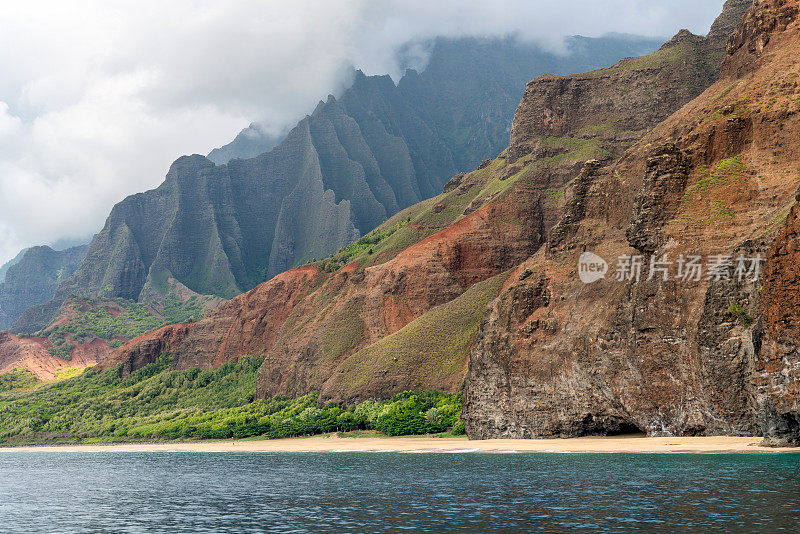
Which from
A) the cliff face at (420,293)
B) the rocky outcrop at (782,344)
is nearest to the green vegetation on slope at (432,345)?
the cliff face at (420,293)

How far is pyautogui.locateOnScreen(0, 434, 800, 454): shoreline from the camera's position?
55000 millimetres

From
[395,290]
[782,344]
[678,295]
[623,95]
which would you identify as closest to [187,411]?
[395,290]

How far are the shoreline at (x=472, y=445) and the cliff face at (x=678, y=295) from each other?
178cm

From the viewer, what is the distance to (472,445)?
265ft

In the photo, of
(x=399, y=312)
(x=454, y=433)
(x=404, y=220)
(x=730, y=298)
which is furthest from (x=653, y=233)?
(x=404, y=220)

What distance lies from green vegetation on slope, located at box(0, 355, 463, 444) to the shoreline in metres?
2.88

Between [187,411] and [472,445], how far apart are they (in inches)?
3657

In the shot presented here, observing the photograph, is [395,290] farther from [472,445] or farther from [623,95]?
[623,95]

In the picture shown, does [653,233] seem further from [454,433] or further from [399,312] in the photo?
[399,312]

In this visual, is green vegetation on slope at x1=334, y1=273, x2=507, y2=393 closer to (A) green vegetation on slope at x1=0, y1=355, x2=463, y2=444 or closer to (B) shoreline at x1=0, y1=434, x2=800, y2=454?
(A) green vegetation on slope at x1=0, y1=355, x2=463, y2=444

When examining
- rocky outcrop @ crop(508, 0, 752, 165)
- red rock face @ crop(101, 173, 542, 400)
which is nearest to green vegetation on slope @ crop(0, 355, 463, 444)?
red rock face @ crop(101, 173, 542, 400)

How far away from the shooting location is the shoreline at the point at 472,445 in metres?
55.0

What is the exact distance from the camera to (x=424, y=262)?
447 feet

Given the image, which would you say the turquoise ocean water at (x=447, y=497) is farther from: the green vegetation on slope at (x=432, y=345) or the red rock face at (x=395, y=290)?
the red rock face at (x=395, y=290)
